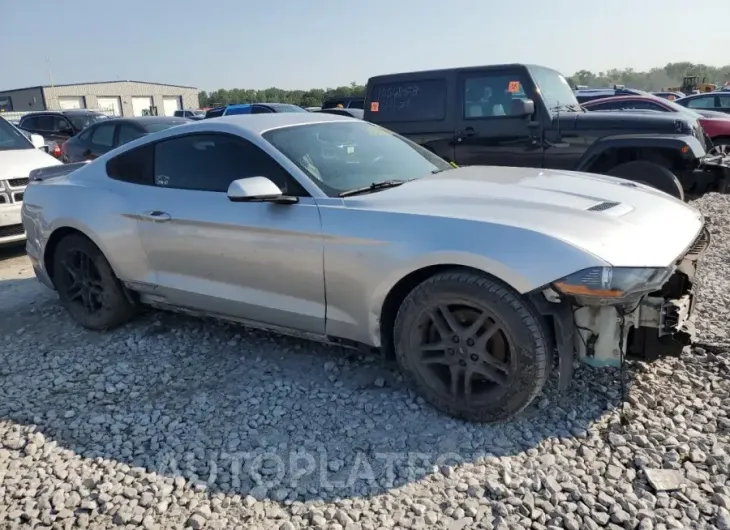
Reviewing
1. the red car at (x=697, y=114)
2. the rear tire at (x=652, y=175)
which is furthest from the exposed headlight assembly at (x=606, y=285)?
the red car at (x=697, y=114)

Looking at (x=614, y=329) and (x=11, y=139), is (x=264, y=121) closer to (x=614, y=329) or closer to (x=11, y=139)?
(x=614, y=329)

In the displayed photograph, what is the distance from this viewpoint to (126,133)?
934 cm

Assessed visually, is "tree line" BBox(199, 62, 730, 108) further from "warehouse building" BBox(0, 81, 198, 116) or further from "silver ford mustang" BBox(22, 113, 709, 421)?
"silver ford mustang" BBox(22, 113, 709, 421)

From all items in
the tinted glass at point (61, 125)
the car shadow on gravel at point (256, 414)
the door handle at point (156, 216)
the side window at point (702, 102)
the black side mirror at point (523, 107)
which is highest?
the black side mirror at point (523, 107)

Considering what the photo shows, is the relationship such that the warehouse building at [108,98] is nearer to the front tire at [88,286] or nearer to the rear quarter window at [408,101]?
the rear quarter window at [408,101]

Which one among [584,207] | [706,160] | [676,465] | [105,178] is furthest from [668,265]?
[706,160]

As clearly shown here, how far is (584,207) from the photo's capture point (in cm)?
299

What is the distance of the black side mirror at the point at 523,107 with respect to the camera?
21.6 feet

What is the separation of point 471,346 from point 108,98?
6392 centimetres

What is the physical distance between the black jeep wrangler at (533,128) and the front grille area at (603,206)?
11.5ft

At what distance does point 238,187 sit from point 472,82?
15.4 ft

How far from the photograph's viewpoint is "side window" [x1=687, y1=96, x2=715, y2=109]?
47.2 ft

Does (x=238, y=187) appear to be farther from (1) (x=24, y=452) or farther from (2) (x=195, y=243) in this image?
(1) (x=24, y=452)

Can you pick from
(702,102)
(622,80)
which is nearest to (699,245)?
(702,102)
